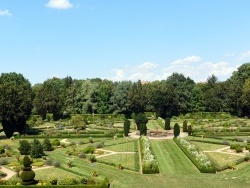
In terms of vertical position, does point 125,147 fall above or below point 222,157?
above

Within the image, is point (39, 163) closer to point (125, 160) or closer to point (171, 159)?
point (125, 160)

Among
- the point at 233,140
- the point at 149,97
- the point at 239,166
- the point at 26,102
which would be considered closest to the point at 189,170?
the point at 239,166

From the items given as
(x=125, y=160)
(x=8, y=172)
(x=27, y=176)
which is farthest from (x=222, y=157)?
(x=8, y=172)

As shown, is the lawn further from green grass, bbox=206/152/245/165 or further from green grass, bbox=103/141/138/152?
green grass, bbox=103/141/138/152

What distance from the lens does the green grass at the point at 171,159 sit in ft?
119

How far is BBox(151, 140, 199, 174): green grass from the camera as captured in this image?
3634 centimetres

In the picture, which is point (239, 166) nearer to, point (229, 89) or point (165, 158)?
point (165, 158)

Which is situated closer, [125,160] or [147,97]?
[125,160]

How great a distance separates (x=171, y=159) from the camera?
4194 cm

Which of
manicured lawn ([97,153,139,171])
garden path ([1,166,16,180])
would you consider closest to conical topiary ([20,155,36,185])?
garden path ([1,166,16,180])

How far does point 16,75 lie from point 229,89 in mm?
64961

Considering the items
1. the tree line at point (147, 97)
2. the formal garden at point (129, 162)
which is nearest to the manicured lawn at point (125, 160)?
the formal garden at point (129, 162)

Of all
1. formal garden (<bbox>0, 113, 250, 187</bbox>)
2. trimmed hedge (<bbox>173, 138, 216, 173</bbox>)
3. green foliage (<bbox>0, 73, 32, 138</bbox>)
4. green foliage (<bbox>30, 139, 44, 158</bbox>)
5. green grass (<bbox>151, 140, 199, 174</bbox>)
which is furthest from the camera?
green foliage (<bbox>0, 73, 32, 138</bbox>)

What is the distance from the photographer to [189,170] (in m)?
36.2
